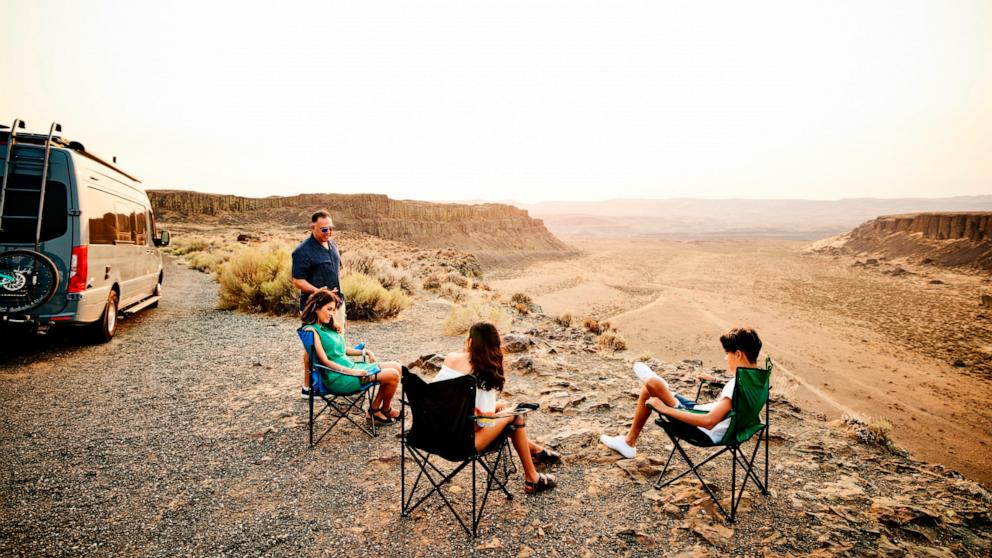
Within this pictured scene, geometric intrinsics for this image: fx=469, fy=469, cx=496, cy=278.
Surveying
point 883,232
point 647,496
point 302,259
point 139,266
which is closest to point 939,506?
point 647,496

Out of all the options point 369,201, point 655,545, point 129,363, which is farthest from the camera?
point 369,201

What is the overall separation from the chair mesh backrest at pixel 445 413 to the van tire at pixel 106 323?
22.9 feet

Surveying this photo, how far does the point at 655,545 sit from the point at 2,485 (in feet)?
16.5

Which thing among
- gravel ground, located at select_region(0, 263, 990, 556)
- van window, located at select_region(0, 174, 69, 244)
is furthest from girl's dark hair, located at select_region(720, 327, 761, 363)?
van window, located at select_region(0, 174, 69, 244)

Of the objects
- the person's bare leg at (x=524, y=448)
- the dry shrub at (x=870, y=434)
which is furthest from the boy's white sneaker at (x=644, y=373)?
the dry shrub at (x=870, y=434)

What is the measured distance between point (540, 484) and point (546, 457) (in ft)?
1.76

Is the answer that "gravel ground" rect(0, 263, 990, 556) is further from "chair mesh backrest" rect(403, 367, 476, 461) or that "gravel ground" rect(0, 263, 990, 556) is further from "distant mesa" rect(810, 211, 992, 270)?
"distant mesa" rect(810, 211, 992, 270)

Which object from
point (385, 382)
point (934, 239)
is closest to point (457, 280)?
point (385, 382)

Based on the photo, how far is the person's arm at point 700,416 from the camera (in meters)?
3.60

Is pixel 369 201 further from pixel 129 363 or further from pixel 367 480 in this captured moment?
pixel 367 480

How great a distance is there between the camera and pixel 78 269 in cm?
626

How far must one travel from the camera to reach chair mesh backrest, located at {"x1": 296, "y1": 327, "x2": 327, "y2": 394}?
14.1 feet

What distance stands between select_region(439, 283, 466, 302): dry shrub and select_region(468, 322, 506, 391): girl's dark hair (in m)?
12.1

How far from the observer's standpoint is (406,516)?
3564 mm
